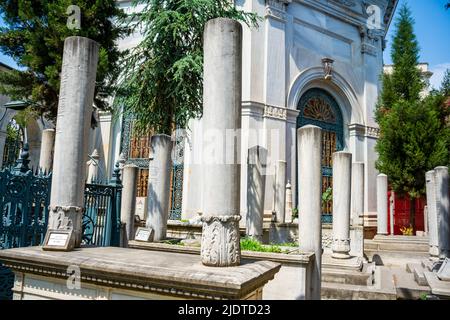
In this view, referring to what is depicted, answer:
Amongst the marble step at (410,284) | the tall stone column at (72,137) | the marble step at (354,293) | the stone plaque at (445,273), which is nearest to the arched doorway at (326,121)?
the marble step at (410,284)

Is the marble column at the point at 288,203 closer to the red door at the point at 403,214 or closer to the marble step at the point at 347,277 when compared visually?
the marble step at the point at 347,277

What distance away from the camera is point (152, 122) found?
8781 mm

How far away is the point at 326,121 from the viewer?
714 inches

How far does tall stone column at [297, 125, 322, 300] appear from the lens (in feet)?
20.6

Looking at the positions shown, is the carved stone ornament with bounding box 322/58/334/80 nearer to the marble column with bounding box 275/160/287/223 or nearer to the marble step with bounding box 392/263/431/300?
the marble column with bounding box 275/160/287/223

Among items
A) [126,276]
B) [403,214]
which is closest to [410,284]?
[126,276]

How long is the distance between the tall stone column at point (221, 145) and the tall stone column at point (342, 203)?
5676 millimetres

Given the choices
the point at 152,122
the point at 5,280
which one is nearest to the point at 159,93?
the point at 152,122

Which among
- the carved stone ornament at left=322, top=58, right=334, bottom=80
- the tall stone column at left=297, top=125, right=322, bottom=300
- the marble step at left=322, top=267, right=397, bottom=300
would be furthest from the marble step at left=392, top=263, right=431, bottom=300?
the carved stone ornament at left=322, top=58, right=334, bottom=80

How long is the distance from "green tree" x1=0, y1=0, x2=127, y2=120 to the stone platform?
560 cm

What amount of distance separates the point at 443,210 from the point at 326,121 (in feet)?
30.5

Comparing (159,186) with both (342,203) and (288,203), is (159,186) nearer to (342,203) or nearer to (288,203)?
(342,203)
